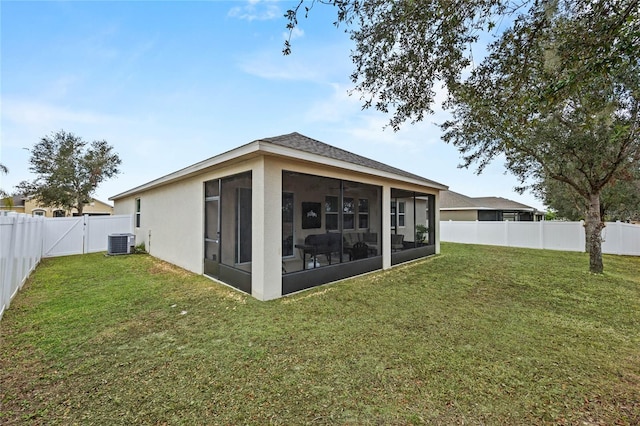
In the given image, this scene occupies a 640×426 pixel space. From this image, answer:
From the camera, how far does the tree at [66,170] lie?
19297 mm

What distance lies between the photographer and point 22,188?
20.1 meters

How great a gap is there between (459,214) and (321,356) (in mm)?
20921

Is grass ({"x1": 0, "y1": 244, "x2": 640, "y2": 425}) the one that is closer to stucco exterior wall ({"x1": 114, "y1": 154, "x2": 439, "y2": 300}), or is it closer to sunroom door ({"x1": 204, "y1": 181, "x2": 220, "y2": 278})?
sunroom door ({"x1": 204, "y1": 181, "x2": 220, "y2": 278})

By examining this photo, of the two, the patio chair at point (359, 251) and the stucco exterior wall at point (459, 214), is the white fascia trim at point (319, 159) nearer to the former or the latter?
the patio chair at point (359, 251)

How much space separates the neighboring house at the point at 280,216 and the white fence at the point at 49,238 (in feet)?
7.84

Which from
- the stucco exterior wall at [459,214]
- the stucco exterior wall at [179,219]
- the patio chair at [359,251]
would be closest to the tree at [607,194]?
the stucco exterior wall at [459,214]

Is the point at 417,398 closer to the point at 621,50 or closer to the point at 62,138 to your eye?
the point at 621,50

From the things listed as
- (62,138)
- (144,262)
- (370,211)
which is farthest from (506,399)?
(62,138)

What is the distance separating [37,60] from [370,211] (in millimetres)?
9995

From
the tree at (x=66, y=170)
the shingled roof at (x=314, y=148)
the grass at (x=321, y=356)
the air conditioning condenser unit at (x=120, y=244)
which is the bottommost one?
the grass at (x=321, y=356)

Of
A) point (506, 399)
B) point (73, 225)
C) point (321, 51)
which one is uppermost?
point (321, 51)

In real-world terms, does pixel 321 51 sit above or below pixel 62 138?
below

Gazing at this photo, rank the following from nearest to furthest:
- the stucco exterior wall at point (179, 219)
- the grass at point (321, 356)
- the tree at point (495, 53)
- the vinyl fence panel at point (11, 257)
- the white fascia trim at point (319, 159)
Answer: the grass at point (321, 356)
the tree at point (495, 53)
the vinyl fence panel at point (11, 257)
the white fascia trim at point (319, 159)
the stucco exterior wall at point (179, 219)

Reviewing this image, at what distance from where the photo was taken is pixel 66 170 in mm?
19391
